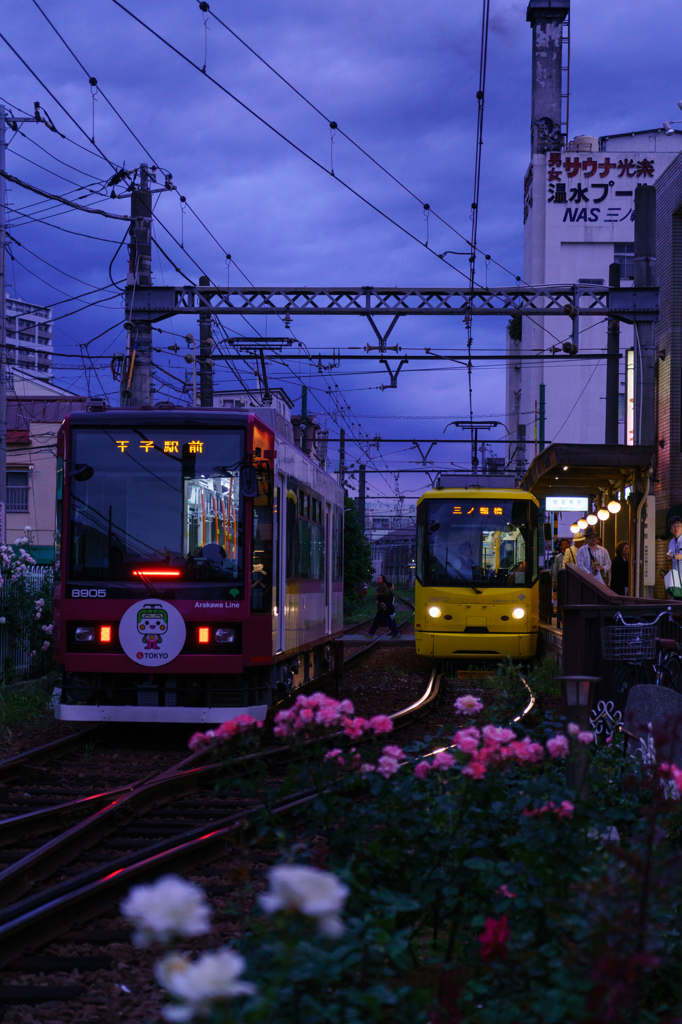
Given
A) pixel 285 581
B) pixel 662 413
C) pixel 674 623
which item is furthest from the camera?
pixel 662 413

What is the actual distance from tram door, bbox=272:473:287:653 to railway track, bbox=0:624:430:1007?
1226 millimetres

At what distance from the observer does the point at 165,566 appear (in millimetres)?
10227

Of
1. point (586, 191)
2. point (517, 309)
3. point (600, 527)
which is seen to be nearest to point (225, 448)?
point (517, 309)

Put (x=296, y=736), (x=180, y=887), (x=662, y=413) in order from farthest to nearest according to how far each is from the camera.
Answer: (x=662, y=413), (x=296, y=736), (x=180, y=887)

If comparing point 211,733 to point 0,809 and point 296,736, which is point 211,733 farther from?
point 0,809

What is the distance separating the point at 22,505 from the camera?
141ft

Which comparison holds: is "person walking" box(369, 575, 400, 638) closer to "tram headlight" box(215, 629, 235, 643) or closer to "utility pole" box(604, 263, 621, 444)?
"utility pole" box(604, 263, 621, 444)

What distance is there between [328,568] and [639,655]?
309 inches

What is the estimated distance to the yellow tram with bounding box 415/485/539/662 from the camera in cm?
1777

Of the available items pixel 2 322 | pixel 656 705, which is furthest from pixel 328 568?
pixel 656 705

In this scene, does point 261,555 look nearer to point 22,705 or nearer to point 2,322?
point 22,705

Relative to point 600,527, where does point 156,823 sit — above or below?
below

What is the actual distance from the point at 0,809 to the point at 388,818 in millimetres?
4590

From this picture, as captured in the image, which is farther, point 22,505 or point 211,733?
point 22,505
